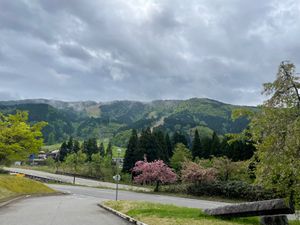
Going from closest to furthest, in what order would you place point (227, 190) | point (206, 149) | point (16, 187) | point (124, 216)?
point (124, 216), point (16, 187), point (227, 190), point (206, 149)

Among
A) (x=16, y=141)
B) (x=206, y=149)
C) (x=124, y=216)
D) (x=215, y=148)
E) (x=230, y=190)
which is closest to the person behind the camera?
(x=124, y=216)

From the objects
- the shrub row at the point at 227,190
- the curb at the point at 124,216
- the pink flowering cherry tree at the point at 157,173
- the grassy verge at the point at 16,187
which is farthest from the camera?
the pink flowering cherry tree at the point at 157,173

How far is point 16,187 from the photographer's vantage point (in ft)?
112

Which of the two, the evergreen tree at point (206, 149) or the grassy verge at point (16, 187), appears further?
the evergreen tree at point (206, 149)

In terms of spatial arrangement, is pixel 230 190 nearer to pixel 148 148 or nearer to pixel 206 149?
pixel 206 149

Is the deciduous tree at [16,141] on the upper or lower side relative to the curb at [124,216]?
upper

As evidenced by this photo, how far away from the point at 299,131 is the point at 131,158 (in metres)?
64.5

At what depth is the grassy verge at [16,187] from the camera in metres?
29.7

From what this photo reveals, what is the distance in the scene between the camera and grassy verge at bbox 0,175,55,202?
29.7m

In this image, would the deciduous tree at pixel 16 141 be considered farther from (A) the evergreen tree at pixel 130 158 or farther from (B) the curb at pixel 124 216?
(A) the evergreen tree at pixel 130 158

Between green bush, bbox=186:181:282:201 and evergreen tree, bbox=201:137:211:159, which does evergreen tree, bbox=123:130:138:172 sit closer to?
evergreen tree, bbox=201:137:211:159

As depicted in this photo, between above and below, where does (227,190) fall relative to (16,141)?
below

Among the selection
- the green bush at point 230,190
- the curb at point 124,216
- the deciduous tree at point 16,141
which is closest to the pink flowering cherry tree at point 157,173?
the green bush at point 230,190

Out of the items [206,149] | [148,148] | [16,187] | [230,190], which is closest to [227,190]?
[230,190]
